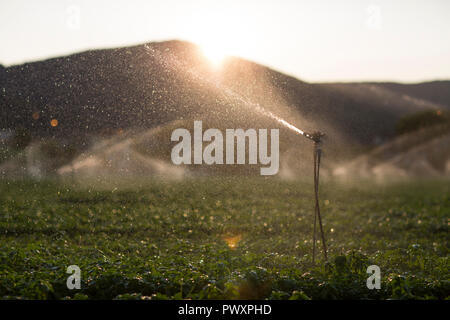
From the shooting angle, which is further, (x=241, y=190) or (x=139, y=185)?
(x=241, y=190)

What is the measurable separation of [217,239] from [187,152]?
2.31 metres

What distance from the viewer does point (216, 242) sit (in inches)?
381

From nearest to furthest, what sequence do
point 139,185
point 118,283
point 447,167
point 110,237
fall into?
point 118,283 → point 110,237 → point 139,185 → point 447,167

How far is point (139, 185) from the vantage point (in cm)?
1555

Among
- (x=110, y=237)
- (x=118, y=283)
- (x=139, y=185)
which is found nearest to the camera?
(x=118, y=283)

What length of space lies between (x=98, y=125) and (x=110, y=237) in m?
3.13

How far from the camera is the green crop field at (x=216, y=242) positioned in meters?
4.93

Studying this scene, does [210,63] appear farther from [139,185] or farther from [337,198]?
[337,198]

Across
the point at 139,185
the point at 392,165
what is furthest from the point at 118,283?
the point at 392,165

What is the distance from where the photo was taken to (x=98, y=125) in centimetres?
820

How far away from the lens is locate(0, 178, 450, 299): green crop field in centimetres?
493
